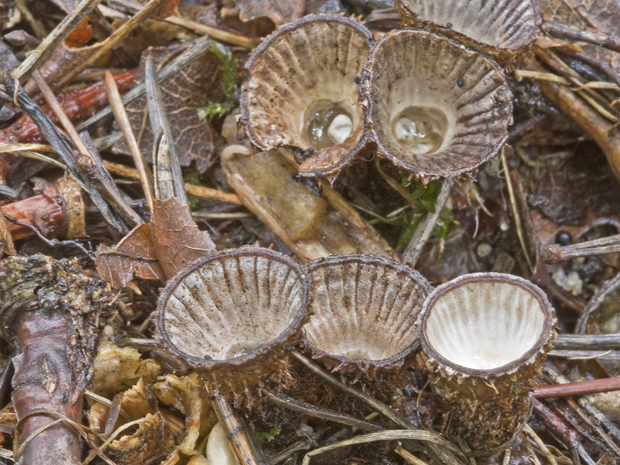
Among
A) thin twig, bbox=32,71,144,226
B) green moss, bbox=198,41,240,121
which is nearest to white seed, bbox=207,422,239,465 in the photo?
thin twig, bbox=32,71,144,226

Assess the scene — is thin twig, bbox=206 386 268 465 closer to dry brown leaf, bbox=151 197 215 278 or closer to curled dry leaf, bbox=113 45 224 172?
dry brown leaf, bbox=151 197 215 278

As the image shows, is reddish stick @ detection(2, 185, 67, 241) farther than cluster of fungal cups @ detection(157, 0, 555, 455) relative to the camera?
Yes

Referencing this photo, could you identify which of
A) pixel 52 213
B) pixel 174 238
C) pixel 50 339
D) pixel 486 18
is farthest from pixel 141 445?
pixel 486 18

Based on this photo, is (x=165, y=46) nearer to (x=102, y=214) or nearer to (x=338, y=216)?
(x=102, y=214)

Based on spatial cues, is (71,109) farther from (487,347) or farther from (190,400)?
(487,347)

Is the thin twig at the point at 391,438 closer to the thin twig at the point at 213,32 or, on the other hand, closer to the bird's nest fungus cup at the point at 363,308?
the bird's nest fungus cup at the point at 363,308

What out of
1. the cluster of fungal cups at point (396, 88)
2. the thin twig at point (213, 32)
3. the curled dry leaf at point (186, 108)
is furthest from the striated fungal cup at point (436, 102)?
the curled dry leaf at point (186, 108)

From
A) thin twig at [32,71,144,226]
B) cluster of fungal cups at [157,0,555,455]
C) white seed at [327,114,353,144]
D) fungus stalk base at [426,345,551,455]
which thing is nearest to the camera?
fungus stalk base at [426,345,551,455]

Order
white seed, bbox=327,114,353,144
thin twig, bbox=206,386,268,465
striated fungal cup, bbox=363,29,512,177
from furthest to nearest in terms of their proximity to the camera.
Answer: white seed, bbox=327,114,353,144, striated fungal cup, bbox=363,29,512,177, thin twig, bbox=206,386,268,465
